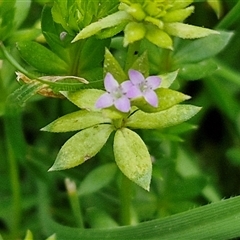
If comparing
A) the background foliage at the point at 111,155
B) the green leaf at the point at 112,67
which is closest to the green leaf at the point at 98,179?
the background foliage at the point at 111,155

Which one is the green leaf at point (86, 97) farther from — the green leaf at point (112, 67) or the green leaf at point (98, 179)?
the green leaf at point (98, 179)

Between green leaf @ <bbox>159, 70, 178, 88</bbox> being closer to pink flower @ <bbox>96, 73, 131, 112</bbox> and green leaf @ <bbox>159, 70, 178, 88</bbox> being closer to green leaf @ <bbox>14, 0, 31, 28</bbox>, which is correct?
pink flower @ <bbox>96, 73, 131, 112</bbox>

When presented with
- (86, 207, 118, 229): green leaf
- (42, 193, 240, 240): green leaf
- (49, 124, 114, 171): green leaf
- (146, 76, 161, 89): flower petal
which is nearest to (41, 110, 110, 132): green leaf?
(49, 124, 114, 171): green leaf

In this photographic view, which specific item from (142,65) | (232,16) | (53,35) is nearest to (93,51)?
(53,35)

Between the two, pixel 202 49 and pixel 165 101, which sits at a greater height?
pixel 165 101

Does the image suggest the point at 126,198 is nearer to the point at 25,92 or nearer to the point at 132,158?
the point at 132,158

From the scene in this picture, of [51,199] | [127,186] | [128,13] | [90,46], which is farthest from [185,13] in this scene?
[51,199]
